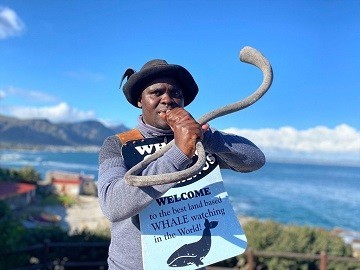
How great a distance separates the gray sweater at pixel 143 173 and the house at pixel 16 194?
24.3 meters

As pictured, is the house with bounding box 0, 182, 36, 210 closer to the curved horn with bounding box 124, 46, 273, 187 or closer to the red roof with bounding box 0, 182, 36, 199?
the red roof with bounding box 0, 182, 36, 199

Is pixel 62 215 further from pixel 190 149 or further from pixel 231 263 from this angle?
pixel 190 149

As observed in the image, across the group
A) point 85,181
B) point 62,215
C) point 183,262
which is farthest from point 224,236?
point 85,181

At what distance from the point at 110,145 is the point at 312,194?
7883cm

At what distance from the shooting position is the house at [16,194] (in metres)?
23.9

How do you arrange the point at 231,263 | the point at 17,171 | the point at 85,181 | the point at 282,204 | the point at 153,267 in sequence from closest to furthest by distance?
1. the point at 153,267
2. the point at 231,263
3. the point at 17,171
4. the point at 85,181
5. the point at 282,204

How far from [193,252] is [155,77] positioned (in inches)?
21.9

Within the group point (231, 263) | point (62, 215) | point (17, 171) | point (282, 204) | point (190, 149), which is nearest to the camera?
point (190, 149)

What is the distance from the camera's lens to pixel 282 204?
56094 mm

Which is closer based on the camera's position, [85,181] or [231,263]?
[231,263]

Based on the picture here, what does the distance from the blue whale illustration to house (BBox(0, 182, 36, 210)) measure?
961 inches

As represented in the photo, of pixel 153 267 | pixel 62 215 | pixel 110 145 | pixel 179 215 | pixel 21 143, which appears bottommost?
pixel 153 267

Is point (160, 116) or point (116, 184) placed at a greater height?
point (160, 116)

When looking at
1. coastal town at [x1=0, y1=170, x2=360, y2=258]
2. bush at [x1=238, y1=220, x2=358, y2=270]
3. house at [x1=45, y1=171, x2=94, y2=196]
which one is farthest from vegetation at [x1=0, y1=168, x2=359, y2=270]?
house at [x1=45, y1=171, x2=94, y2=196]
